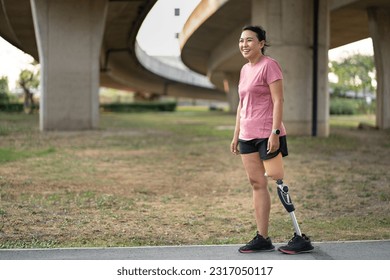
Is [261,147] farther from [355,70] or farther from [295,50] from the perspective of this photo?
[355,70]

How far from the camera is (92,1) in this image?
25.9 meters

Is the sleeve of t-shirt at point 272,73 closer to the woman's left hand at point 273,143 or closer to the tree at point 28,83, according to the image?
the woman's left hand at point 273,143

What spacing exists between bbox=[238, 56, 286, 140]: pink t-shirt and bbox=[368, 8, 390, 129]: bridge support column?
23704mm

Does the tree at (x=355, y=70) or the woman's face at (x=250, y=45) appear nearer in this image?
the woman's face at (x=250, y=45)

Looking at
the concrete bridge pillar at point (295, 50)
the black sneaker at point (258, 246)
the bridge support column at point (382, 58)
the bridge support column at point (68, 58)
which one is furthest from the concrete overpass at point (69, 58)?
the black sneaker at point (258, 246)

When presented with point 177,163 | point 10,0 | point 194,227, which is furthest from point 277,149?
point 10,0

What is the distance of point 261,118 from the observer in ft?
17.6

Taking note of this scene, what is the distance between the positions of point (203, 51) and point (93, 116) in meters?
24.4

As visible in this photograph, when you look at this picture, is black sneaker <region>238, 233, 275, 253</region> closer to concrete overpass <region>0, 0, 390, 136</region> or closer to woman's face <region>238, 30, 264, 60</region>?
woman's face <region>238, 30, 264, 60</region>

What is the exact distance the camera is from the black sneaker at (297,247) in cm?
536

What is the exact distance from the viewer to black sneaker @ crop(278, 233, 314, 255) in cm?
536

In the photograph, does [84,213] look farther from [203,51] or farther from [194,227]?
[203,51]

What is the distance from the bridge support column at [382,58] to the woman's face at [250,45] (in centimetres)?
2364

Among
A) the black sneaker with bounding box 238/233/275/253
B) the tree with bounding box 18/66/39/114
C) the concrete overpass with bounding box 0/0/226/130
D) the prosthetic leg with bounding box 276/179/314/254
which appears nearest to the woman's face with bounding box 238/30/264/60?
the prosthetic leg with bounding box 276/179/314/254
